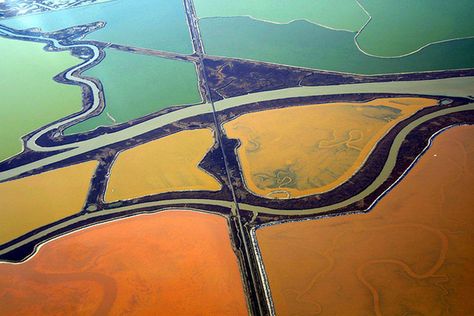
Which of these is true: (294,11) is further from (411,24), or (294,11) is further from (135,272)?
(135,272)

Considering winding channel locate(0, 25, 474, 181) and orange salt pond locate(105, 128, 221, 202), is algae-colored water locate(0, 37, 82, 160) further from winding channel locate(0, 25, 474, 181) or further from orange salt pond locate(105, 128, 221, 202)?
orange salt pond locate(105, 128, 221, 202)

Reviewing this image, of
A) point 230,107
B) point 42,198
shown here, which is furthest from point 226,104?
point 42,198

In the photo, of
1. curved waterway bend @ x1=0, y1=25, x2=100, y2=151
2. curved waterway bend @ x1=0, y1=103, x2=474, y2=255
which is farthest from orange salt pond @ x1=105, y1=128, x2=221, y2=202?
curved waterway bend @ x1=0, y1=25, x2=100, y2=151

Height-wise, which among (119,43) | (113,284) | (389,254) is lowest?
(389,254)

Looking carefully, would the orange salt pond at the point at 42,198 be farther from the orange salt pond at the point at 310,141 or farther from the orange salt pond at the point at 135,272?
the orange salt pond at the point at 310,141

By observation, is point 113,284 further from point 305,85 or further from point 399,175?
point 305,85

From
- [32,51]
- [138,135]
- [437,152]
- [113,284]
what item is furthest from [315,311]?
[32,51]
